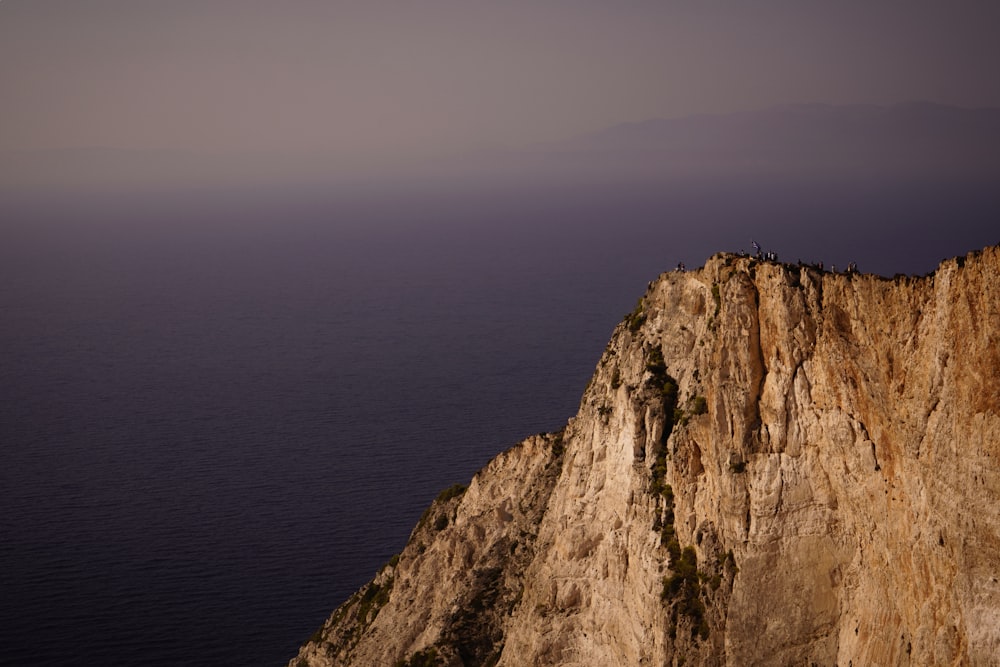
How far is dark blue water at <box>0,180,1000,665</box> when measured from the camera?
180 ft

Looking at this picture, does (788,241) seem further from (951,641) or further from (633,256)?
(951,641)

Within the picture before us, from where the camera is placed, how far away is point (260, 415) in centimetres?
8781

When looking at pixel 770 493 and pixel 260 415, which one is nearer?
pixel 770 493

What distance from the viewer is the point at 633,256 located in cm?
17512

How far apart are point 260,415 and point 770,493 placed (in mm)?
68733

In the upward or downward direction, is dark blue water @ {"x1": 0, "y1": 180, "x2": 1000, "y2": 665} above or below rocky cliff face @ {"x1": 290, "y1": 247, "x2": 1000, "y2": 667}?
below

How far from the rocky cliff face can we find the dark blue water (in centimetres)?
2395

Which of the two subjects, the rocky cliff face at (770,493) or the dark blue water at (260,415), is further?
the dark blue water at (260,415)

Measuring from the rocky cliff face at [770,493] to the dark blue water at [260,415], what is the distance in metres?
23.9

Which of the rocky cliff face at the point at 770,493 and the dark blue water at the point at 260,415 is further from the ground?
the rocky cliff face at the point at 770,493

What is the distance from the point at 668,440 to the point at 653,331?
12.1 ft

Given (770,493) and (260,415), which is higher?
(770,493)

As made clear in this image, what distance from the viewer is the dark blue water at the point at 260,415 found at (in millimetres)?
54938

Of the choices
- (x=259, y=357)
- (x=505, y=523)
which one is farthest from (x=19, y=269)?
(x=505, y=523)
